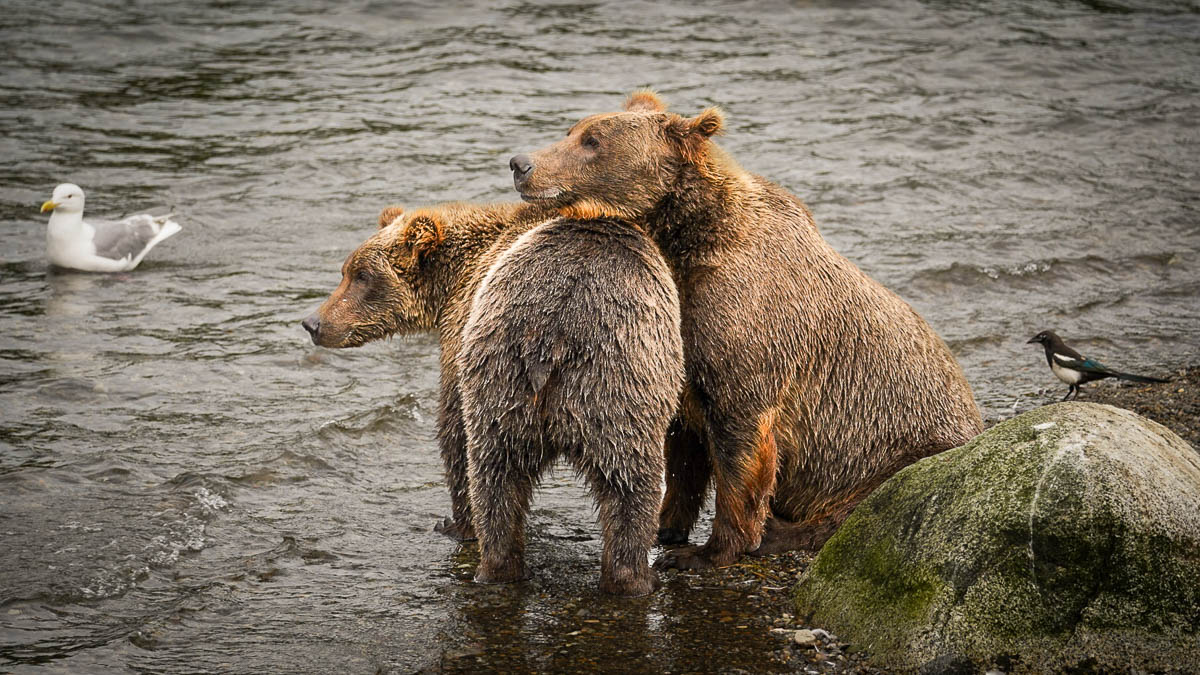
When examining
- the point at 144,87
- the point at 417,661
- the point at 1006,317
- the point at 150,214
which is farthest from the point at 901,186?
the point at 417,661

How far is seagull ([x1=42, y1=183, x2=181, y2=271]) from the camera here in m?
12.8

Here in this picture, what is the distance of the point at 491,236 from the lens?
770 centimetres

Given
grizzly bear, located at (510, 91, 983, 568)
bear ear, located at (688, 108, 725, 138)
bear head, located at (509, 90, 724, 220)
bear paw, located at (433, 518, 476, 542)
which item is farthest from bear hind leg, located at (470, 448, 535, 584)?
bear ear, located at (688, 108, 725, 138)

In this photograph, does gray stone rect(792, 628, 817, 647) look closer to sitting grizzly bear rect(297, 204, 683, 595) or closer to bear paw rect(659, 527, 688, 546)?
sitting grizzly bear rect(297, 204, 683, 595)

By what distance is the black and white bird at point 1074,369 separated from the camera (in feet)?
30.3

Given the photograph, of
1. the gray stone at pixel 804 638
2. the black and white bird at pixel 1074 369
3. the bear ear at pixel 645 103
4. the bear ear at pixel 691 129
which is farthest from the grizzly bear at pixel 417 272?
the black and white bird at pixel 1074 369

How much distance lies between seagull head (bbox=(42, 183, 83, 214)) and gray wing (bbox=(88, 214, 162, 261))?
260mm

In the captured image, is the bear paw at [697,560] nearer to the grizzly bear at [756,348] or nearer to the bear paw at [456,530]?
the grizzly bear at [756,348]

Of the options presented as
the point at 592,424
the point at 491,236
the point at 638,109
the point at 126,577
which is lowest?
the point at 126,577

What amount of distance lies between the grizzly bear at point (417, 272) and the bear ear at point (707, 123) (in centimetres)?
112

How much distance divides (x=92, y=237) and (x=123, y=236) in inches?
12.0

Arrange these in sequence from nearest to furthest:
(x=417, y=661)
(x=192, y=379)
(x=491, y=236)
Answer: (x=417, y=661) < (x=491, y=236) < (x=192, y=379)

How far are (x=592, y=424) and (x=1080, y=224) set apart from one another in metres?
9.94

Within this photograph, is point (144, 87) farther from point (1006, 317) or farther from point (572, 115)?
point (1006, 317)
